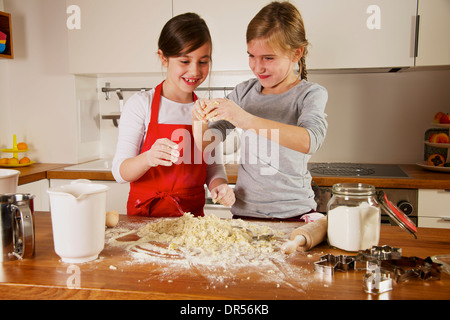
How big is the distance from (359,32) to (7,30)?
198 cm

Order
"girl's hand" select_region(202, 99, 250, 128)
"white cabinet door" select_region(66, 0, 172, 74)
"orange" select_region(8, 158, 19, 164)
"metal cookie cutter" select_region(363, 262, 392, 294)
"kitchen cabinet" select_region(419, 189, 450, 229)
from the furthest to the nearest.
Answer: "orange" select_region(8, 158, 19, 164)
"white cabinet door" select_region(66, 0, 172, 74)
"kitchen cabinet" select_region(419, 189, 450, 229)
"girl's hand" select_region(202, 99, 250, 128)
"metal cookie cutter" select_region(363, 262, 392, 294)

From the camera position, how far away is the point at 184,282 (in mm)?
784

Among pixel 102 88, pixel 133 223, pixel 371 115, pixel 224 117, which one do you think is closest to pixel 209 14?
pixel 102 88

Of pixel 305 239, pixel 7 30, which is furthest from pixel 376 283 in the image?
pixel 7 30

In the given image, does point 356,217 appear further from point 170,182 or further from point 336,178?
point 336,178

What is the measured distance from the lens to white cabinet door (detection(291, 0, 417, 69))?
2150 mm

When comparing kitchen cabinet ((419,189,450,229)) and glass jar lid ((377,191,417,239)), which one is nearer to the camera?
glass jar lid ((377,191,417,239))

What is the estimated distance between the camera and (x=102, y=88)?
109 inches

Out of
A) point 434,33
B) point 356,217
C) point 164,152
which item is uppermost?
point 434,33

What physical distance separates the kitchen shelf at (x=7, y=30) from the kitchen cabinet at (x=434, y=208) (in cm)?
238

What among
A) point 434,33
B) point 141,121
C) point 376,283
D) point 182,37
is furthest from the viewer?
point 434,33

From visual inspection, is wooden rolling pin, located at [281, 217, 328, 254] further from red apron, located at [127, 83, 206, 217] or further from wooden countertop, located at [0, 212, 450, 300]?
red apron, located at [127, 83, 206, 217]

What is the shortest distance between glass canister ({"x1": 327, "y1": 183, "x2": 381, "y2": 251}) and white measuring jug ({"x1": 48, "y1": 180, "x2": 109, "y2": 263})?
52cm

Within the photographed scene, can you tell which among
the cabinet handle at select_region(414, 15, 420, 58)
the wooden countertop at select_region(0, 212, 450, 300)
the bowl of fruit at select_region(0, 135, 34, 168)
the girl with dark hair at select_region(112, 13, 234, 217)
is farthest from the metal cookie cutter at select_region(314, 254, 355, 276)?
the bowl of fruit at select_region(0, 135, 34, 168)
